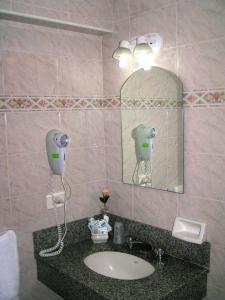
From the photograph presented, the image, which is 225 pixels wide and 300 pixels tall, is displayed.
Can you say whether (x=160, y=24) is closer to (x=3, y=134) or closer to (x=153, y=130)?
(x=153, y=130)

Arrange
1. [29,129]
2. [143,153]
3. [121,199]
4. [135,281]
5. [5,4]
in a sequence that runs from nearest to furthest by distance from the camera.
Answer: [135,281] → [5,4] → [29,129] → [143,153] → [121,199]

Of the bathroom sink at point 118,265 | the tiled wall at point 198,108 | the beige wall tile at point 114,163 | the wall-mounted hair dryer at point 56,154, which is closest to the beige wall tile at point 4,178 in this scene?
the wall-mounted hair dryer at point 56,154

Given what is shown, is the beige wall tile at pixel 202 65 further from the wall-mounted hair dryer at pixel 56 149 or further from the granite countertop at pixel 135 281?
the granite countertop at pixel 135 281

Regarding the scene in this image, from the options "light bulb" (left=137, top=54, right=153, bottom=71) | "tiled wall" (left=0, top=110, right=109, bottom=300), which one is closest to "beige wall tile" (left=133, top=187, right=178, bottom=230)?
"tiled wall" (left=0, top=110, right=109, bottom=300)

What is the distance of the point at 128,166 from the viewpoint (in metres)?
2.21

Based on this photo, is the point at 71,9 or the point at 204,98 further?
the point at 71,9

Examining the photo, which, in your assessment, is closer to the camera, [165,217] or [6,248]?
[6,248]

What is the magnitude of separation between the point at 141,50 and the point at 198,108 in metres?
0.49

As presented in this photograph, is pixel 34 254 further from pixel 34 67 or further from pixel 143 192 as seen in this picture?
pixel 34 67

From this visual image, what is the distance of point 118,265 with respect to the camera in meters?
2.01

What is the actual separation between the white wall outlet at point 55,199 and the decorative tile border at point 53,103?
0.56m

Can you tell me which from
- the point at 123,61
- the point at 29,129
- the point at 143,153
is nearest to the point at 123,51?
the point at 123,61

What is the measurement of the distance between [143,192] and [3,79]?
1115 millimetres

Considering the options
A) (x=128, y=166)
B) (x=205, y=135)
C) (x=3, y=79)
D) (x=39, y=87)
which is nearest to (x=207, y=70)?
(x=205, y=135)
